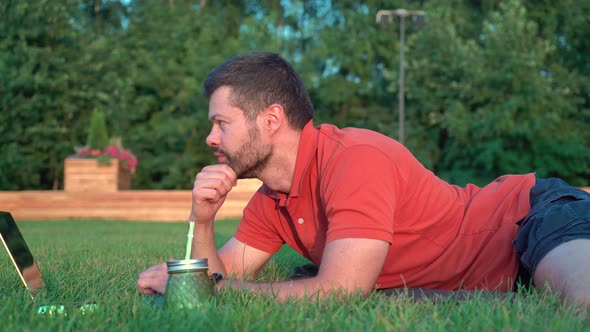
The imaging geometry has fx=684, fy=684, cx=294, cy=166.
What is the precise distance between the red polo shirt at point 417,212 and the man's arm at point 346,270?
23cm

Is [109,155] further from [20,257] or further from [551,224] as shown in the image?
[551,224]

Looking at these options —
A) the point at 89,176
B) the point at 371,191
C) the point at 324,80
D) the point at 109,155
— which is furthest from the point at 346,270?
the point at 324,80

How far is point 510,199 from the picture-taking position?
3.12 meters

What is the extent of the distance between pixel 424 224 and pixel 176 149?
2384 centimetres

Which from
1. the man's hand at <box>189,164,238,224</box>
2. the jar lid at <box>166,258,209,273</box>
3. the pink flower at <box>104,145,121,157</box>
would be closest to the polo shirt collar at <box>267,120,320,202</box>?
the man's hand at <box>189,164,238,224</box>

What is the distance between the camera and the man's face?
9.85 ft

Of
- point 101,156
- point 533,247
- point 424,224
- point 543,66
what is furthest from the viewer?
point 543,66

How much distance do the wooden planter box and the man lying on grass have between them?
11.3m

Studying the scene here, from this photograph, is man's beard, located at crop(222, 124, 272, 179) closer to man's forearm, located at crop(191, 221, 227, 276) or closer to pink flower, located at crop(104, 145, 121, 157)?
man's forearm, located at crop(191, 221, 227, 276)

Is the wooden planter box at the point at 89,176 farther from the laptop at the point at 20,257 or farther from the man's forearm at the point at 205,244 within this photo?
the laptop at the point at 20,257

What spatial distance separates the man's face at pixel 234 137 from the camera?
9.85 ft

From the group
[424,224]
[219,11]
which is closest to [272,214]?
[424,224]

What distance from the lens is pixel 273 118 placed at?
3.04 meters

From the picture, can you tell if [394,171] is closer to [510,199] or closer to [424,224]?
[424,224]
